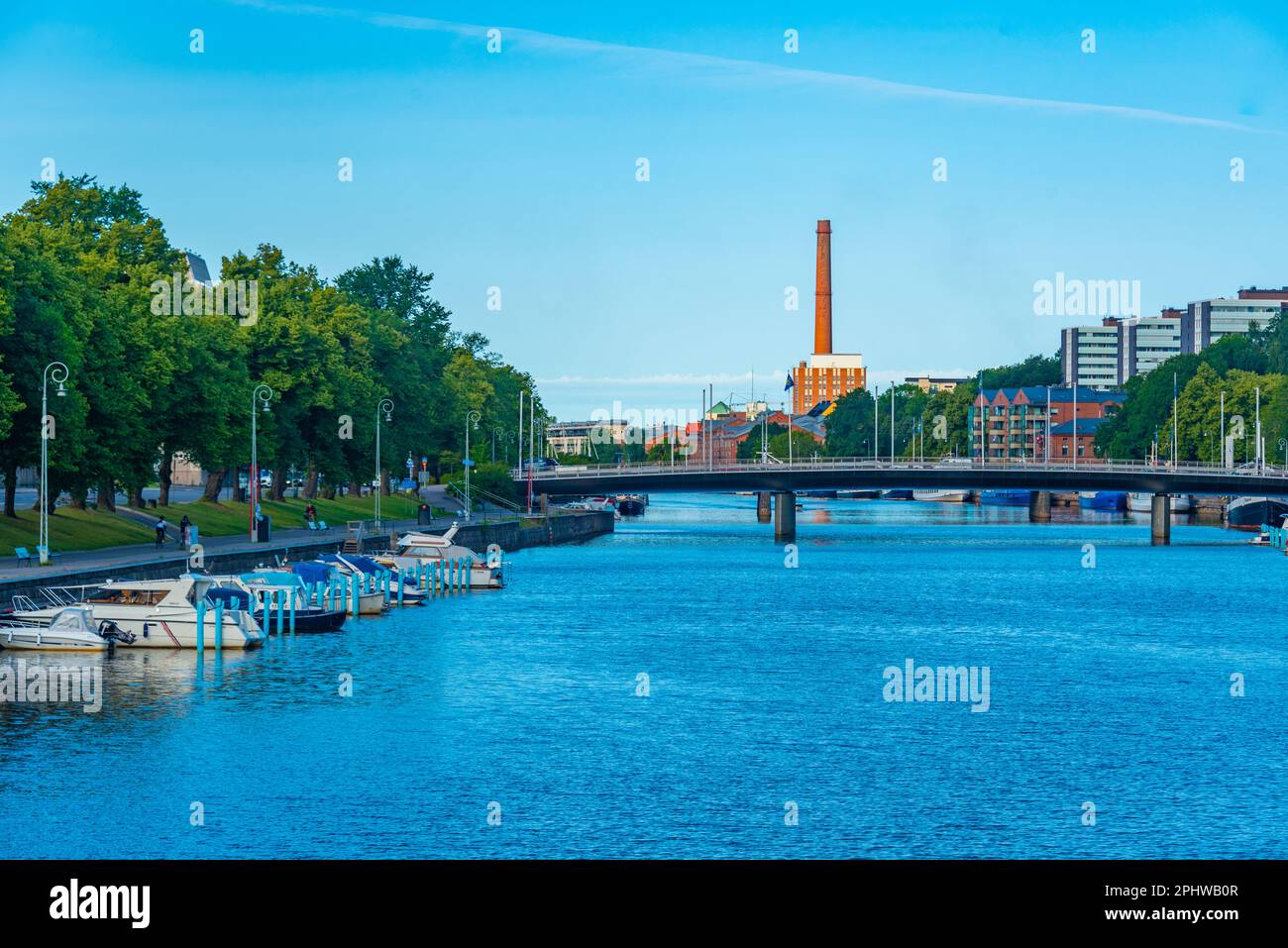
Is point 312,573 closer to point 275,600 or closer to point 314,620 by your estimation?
point 275,600

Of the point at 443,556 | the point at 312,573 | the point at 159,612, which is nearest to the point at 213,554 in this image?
the point at 312,573

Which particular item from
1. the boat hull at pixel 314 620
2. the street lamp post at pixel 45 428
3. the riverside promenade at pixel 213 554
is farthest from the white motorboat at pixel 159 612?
the street lamp post at pixel 45 428

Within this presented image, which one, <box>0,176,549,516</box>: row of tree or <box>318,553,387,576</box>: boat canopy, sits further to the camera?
<box>318,553,387,576</box>: boat canopy

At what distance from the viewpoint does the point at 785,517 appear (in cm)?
16412

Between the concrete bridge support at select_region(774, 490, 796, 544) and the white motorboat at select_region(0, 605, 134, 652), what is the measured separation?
10430 cm

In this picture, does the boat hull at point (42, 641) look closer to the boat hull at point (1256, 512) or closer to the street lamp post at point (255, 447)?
the street lamp post at point (255, 447)

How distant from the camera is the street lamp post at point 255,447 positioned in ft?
317

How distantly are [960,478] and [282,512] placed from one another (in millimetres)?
58161

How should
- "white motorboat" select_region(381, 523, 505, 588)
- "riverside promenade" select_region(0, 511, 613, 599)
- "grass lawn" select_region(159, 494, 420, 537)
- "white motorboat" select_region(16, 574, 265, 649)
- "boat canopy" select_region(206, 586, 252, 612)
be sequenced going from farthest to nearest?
"grass lawn" select_region(159, 494, 420, 537), "white motorboat" select_region(381, 523, 505, 588), "riverside promenade" select_region(0, 511, 613, 599), "boat canopy" select_region(206, 586, 252, 612), "white motorboat" select_region(16, 574, 265, 649)

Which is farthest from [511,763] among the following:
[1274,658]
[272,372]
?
[272,372]

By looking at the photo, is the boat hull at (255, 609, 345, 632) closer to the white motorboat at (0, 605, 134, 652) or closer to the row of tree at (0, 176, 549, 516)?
the white motorboat at (0, 605, 134, 652)

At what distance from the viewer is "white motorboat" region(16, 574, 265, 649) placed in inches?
2544

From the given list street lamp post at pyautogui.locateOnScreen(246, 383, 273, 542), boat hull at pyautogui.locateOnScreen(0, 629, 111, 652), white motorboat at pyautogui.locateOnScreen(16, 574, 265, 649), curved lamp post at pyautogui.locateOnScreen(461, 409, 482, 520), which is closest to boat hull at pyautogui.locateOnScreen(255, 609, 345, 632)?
white motorboat at pyautogui.locateOnScreen(16, 574, 265, 649)

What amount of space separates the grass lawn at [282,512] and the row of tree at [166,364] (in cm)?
248
